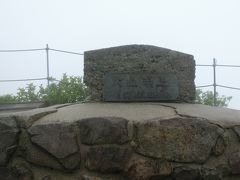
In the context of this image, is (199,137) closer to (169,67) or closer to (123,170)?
(123,170)

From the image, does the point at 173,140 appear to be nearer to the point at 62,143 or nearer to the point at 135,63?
the point at 62,143

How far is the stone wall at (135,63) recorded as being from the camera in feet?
11.1

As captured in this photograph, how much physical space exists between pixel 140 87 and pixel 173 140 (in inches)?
28.0

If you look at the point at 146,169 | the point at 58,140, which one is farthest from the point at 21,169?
the point at 146,169

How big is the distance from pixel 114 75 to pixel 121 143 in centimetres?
79

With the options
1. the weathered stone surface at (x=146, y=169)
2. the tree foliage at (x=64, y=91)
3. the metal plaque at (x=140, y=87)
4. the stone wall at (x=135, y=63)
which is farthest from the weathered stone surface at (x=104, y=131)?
the tree foliage at (x=64, y=91)

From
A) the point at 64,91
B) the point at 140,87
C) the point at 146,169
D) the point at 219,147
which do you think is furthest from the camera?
the point at 64,91

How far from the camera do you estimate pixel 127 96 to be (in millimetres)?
3285

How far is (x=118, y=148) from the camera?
2648 millimetres

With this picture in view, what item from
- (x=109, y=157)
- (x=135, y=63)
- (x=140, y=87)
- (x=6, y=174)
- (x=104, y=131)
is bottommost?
(x=6, y=174)

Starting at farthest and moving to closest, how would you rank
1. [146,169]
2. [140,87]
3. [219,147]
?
[140,87] < [219,147] < [146,169]

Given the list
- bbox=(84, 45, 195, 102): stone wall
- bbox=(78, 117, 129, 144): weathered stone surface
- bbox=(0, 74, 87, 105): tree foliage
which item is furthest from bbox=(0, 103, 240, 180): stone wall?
bbox=(0, 74, 87, 105): tree foliage

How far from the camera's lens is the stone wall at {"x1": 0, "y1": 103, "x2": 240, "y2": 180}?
104 inches

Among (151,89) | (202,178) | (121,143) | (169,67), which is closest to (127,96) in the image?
(151,89)
